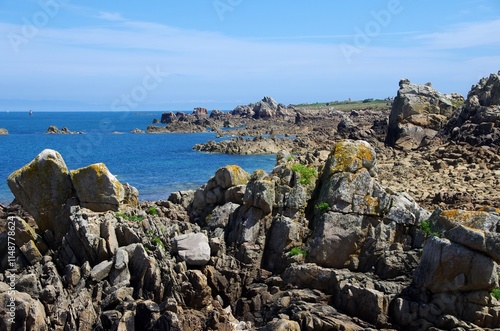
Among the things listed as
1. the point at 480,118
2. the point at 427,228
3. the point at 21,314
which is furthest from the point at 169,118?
the point at 21,314

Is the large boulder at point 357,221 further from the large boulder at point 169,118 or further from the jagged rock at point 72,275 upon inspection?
the large boulder at point 169,118

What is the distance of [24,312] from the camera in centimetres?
1619

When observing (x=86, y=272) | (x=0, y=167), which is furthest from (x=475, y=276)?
(x=0, y=167)

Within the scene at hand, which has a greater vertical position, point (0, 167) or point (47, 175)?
point (47, 175)

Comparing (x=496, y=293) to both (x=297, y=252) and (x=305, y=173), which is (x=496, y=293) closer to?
(x=297, y=252)

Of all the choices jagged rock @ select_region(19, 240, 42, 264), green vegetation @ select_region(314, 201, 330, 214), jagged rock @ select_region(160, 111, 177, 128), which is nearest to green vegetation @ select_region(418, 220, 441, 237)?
green vegetation @ select_region(314, 201, 330, 214)

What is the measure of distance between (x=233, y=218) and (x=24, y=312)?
8.97 metres

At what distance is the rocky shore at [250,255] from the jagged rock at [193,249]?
4 centimetres

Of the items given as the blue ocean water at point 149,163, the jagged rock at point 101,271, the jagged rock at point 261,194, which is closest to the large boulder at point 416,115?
the blue ocean water at point 149,163

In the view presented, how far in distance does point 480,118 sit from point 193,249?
1636 inches

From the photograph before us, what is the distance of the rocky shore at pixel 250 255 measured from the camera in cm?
1599

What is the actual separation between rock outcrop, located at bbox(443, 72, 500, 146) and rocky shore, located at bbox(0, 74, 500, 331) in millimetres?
30394

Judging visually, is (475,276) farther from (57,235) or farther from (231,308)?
(57,235)

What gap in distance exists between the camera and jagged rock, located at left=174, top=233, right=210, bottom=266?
19.3 metres
